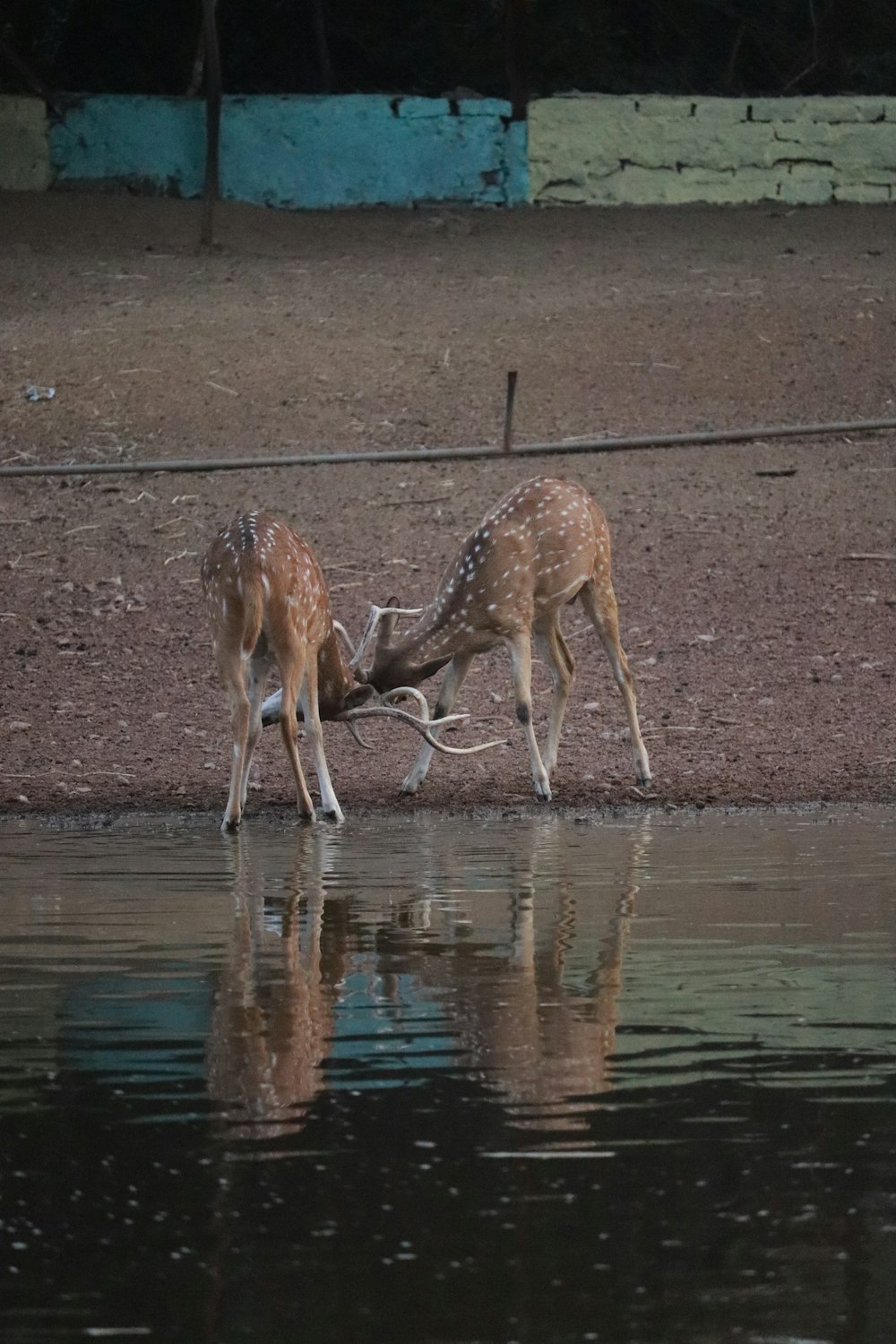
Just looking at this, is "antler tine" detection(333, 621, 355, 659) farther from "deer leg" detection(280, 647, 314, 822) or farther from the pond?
the pond

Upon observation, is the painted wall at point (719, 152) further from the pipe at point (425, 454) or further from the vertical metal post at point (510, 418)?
the vertical metal post at point (510, 418)

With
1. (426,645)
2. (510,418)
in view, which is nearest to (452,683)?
(426,645)

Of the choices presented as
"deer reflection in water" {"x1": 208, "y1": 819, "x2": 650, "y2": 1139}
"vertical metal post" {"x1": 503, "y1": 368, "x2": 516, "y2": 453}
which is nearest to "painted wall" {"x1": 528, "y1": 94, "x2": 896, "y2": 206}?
"vertical metal post" {"x1": 503, "y1": 368, "x2": 516, "y2": 453}

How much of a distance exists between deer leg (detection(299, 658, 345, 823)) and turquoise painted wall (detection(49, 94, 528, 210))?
1594 cm

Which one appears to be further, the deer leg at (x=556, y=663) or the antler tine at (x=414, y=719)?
the deer leg at (x=556, y=663)

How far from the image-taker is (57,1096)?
6102mm

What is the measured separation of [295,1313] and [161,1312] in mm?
260

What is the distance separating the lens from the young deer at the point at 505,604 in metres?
12.7

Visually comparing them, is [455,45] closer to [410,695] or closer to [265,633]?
[410,695]

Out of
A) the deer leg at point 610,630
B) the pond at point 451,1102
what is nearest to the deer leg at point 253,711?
the pond at point 451,1102

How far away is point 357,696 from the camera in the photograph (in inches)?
490

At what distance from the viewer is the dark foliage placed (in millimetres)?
28500

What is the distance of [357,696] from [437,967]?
4.77m

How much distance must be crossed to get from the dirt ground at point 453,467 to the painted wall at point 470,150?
437 mm
